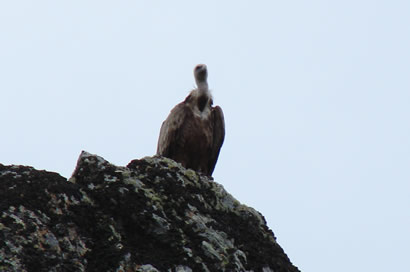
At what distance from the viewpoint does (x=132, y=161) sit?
27.1 ft

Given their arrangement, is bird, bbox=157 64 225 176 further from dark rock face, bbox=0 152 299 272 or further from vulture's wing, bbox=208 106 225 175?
dark rock face, bbox=0 152 299 272

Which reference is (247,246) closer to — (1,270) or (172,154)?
(1,270)

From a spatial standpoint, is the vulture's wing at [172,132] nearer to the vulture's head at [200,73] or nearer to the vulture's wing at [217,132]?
the vulture's wing at [217,132]

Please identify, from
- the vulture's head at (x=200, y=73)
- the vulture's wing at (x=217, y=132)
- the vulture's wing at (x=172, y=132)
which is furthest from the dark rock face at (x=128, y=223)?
the vulture's head at (x=200, y=73)

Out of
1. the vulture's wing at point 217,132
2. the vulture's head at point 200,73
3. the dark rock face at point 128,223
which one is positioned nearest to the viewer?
the dark rock face at point 128,223

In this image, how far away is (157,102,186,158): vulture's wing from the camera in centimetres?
1271

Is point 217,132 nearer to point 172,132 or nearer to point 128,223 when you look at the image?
point 172,132

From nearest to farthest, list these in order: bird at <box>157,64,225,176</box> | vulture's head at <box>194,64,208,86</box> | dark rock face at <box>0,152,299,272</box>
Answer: dark rock face at <box>0,152,299,272</box>
bird at <box>157,64,225,176</box>
vulture's head at <box>194,64,208,86</box>

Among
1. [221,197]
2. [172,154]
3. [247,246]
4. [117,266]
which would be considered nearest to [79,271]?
[117,266]

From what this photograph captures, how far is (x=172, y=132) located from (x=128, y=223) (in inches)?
227

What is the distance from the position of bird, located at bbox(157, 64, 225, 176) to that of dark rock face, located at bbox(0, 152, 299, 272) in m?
4.17

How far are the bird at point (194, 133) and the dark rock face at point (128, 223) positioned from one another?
164 inches

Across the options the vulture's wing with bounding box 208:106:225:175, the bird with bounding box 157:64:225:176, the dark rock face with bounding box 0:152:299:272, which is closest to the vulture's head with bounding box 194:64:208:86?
the bird with bounding box 157:64:225:176

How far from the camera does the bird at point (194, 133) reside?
12664 millimetres
